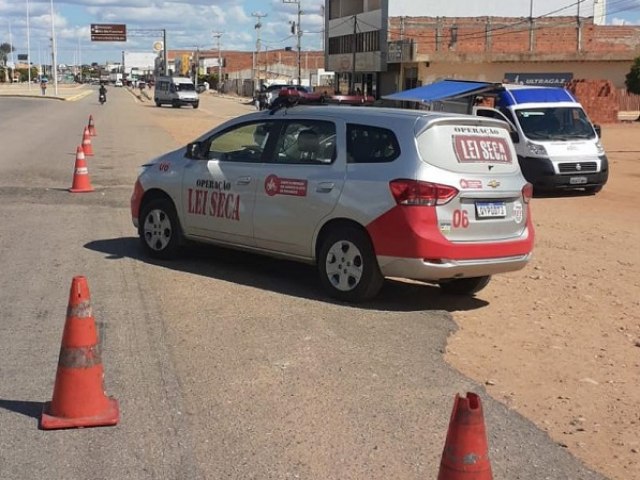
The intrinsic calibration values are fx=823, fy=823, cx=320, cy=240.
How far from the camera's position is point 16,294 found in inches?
291

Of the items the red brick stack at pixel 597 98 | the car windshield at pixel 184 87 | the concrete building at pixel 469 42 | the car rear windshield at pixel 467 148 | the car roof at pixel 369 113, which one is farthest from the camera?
the car windshield at pixel 184 87

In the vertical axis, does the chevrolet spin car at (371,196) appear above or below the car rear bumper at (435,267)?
above

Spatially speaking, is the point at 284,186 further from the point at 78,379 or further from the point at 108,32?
the point at 108,32

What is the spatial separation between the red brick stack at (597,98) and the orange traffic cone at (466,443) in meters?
42.8

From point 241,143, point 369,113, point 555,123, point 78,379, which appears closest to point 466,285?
point 369,113

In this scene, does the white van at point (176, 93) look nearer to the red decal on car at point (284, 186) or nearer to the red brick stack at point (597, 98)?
the red brick stack at point (597, 98)

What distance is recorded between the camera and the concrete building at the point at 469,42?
56594 millimetres

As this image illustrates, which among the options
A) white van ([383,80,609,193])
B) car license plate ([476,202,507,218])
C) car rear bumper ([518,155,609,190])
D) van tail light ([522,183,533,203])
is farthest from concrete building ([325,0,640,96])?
car license plate ([476,202,507,218])

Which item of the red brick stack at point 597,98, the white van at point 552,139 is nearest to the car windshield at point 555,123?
the white van at point 552,139

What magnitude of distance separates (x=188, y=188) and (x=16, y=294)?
2.08 m

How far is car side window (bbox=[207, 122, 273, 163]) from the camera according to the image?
8.12m

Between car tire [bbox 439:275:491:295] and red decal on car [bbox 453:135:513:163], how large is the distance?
3.85 ft

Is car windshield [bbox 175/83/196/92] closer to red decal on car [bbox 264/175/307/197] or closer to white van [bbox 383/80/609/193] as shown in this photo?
white van [bbox 383/80/609/193]

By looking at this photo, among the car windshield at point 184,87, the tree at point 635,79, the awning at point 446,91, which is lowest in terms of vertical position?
the awning at point 446,91
